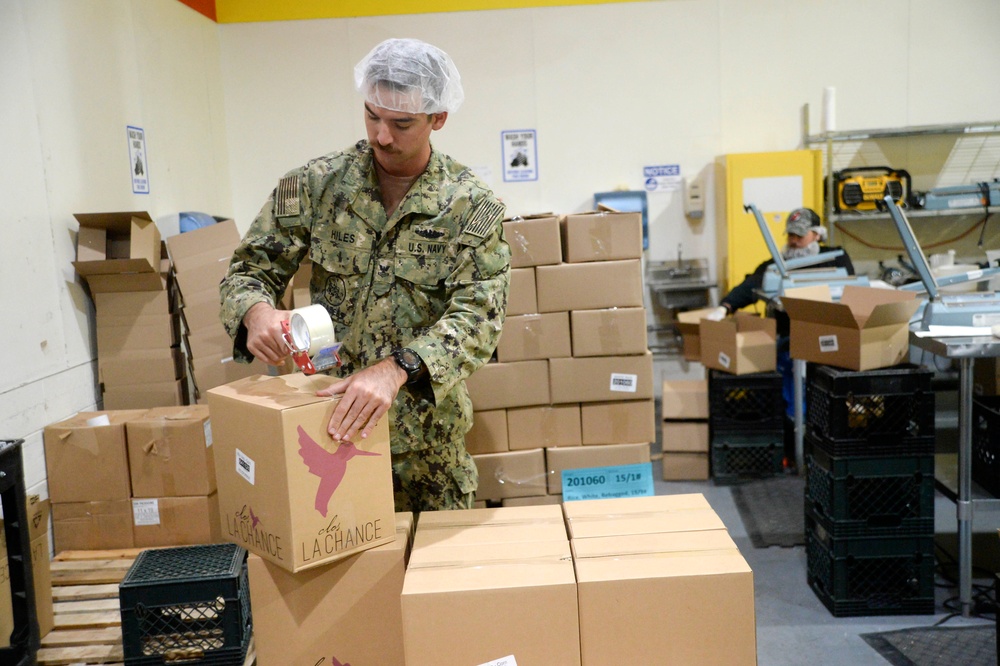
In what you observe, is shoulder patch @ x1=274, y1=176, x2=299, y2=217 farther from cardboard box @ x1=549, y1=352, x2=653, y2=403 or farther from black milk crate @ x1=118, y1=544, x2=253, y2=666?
cardboard box @ x1=549, y1=352, x2=653, y2=403

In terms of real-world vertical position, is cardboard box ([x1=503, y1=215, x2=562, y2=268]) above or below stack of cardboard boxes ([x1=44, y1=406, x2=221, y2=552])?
above

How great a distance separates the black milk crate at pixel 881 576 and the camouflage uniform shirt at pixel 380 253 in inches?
69.0

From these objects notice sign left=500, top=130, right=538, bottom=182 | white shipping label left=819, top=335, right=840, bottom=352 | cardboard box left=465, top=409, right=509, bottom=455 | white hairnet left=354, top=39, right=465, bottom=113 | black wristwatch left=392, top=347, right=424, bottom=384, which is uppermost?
notice sign left=500, top=130, right=538, bottom=182

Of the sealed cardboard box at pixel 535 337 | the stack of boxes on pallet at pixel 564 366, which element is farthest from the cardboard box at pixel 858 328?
the sealed cardboard box at pixel 535 337

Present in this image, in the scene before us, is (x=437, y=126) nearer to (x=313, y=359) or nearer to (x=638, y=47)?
(x=313, y=359)

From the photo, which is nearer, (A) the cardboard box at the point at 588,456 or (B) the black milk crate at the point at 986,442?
(B) the black milk crate at the point at 986,442

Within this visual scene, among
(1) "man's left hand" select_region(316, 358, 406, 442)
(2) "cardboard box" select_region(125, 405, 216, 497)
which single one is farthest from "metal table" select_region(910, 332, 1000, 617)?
(2) "cardboard box" select_region(125, 405, 216, 497)

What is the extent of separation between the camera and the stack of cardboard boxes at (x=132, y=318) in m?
3.09

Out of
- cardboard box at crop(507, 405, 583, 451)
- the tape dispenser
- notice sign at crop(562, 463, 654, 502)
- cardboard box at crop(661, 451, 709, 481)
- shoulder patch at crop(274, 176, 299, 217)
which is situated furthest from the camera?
cardboard box at crop(661, 451, 709, 481)

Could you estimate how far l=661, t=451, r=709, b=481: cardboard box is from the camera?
14.5 ft

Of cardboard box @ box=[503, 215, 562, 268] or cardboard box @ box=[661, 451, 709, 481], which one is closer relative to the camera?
cardboard box @ box=[503, 215, 562, 268]

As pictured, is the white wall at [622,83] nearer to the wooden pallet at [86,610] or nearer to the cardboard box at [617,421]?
the cardboard box at [617,421]

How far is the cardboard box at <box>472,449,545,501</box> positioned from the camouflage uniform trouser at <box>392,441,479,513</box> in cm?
102

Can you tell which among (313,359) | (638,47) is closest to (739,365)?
(638,47)
